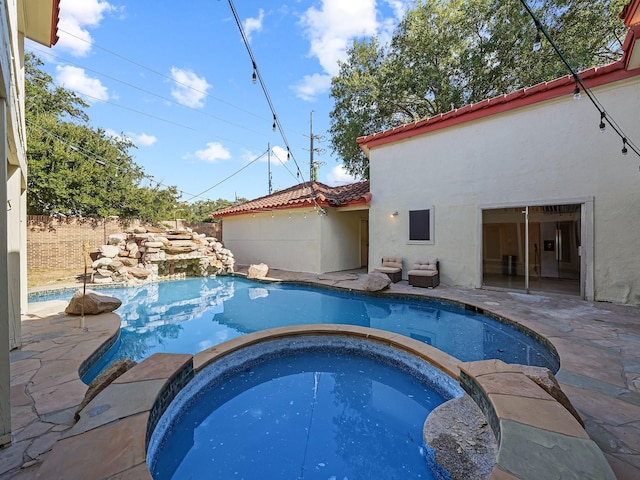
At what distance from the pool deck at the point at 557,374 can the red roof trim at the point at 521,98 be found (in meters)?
4.66

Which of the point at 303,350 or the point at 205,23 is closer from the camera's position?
the point at 303,350

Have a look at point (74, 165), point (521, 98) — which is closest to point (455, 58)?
point (521, 98)

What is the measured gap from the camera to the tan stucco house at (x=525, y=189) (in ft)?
18.7

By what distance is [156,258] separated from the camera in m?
9.98

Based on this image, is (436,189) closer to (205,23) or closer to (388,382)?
(388,382)

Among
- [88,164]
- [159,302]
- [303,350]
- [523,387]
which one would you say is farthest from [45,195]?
[523,387]

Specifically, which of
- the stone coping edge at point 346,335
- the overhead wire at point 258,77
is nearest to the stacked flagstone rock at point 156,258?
→ the overhead wire at point 258,77

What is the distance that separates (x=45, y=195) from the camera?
11562 mm

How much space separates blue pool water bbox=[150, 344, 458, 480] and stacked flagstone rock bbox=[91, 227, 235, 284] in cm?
803

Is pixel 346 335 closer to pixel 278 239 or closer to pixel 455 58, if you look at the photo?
pixel 278 239

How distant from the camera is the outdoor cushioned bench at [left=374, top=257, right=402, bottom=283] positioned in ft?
27.8

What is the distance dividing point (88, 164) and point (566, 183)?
17.6m

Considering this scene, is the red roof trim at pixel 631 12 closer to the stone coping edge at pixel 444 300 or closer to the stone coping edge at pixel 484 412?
the stone coping edge at pixel 444 300

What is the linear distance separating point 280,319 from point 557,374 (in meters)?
4.50
